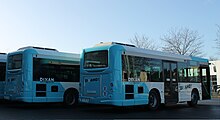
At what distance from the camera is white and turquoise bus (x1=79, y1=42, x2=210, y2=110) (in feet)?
42.9

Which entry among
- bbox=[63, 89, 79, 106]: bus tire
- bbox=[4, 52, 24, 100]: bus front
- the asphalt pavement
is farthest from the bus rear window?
bbox=[4, 52, 24, 100]: bus front

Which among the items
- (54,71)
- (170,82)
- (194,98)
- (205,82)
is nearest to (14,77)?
(54,71)

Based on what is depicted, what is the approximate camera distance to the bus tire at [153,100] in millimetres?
14770

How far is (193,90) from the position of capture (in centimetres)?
1794

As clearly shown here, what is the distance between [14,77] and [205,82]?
37.2 feet

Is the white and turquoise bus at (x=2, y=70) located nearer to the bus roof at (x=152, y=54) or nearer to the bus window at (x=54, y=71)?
the bus window at (x=54, y=71)

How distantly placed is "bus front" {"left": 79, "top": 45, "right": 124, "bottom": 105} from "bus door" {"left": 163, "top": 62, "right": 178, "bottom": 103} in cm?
355

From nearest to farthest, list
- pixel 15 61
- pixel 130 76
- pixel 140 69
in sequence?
pixel 130 76
pixel 140 69
pixel 15 61

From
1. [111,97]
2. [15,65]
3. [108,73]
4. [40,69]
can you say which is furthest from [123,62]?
[15,65]

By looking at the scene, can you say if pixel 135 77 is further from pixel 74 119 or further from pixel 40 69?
pixel 40 69

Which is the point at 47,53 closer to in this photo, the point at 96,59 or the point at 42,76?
the point at 42,76

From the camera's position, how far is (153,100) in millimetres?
14984

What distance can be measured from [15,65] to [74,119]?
241 inches

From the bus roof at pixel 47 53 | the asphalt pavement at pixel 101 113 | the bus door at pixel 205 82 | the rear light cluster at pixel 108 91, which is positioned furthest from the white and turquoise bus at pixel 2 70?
the bus door at pixel 205 82
